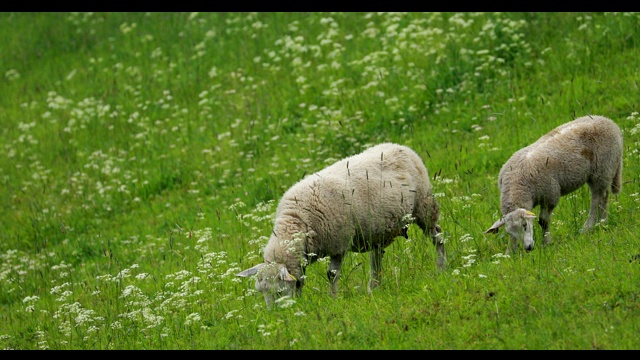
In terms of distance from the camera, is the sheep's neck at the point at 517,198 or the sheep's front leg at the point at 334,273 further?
the sheep's neck at the point at 517,198

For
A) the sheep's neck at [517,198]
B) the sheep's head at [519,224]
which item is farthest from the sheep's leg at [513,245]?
the sheep's neck at [517,198]

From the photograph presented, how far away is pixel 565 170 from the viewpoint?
9.86 m

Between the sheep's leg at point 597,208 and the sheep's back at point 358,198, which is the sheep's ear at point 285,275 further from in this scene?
the sheep's leg at point 597,208

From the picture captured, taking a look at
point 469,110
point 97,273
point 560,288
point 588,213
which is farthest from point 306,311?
point 469,110

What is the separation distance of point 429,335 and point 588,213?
12.3ft

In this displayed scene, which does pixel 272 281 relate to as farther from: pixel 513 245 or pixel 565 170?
pixel 565 170

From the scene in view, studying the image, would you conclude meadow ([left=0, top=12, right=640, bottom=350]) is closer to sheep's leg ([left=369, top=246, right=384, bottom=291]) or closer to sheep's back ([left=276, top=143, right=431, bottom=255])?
sheep's leg ([left=369, top=246, right=384, bottom=291])

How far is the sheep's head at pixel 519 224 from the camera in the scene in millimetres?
9125

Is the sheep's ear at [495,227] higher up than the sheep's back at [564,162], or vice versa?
the sheep's back at [564,162]

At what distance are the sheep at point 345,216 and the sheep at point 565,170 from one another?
1.01 meters

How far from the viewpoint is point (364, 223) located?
31.2ft

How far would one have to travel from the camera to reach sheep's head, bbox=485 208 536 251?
9125mm

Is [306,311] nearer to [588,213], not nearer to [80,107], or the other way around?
[588,213]

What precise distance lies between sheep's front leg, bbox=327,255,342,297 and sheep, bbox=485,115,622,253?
165 cm
